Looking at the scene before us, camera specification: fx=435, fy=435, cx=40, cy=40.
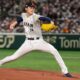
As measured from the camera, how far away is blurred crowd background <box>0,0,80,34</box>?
2394 centimetres

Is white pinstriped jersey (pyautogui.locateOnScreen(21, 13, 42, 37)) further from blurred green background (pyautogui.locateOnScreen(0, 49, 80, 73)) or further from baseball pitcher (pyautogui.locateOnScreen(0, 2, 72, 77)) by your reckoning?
blurred green background (pyautogui.locateOnScreen(0, 49, 80, 73))

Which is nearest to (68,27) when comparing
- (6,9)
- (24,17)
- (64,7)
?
(64,7)

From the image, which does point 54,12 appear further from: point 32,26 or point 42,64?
point 32,26

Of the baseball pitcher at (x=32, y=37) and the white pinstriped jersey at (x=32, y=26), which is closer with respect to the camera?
the baseball pitcher at (x=32, y=37)

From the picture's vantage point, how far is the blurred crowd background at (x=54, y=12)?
23.9 m

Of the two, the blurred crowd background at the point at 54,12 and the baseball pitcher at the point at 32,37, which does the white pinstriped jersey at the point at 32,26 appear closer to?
the baseball pitcher at the point at 32,37

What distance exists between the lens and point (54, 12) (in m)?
25.2

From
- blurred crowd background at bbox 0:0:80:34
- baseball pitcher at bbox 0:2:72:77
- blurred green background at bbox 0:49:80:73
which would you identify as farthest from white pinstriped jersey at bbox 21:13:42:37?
blurred crowd background at bbox 0:0:80:34

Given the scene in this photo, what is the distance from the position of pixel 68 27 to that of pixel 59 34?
88 centimetres

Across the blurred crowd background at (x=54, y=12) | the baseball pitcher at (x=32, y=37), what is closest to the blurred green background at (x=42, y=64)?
the blurred crowd background at (x=54, y=12)

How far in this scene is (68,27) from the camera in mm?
23969

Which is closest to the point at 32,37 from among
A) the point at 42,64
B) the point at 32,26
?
the point at 32,26

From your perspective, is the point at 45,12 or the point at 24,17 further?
the point at 45,12

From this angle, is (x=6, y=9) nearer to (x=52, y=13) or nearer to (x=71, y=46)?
(x=52, y=13)
